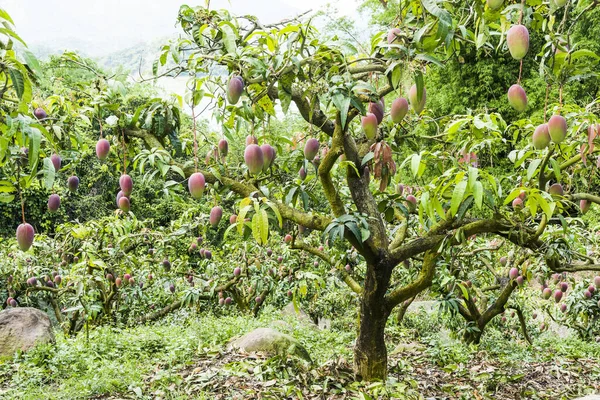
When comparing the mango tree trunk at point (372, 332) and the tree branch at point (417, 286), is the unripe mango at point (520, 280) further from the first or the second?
the mango tree trunk at point (372, 332)

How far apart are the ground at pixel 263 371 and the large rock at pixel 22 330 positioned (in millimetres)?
172

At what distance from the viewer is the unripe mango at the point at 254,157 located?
1.52 metres

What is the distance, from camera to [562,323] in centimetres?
528

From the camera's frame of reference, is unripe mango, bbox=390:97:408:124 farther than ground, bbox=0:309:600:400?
No

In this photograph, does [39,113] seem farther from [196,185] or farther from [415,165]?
[415,165]

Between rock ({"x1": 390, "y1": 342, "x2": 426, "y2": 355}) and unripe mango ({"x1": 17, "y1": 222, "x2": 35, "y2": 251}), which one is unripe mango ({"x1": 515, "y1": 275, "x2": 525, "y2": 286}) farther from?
unripe mango ({"x1": 17, "y1": 222, "x2": 35, "y2": 251})

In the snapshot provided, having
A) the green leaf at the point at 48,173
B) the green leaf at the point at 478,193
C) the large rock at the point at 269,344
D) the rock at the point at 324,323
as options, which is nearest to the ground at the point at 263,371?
the large rock at the point at 269,344

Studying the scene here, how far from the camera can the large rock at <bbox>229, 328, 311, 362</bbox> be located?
2951 mm

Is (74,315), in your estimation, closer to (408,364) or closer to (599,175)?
(408,364)

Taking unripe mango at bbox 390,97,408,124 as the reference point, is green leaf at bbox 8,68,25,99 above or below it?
below

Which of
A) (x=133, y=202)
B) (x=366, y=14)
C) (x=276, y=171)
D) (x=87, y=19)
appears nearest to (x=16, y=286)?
(x=276, y=171)

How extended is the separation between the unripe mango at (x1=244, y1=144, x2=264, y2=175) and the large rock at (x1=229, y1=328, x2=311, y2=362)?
167 centimetres

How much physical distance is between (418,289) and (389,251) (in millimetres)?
323

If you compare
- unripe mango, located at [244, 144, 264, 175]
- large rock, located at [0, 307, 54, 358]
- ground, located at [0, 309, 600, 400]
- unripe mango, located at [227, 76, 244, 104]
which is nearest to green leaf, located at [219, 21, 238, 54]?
unripe mango, located at [227, 76, 244, 104]
